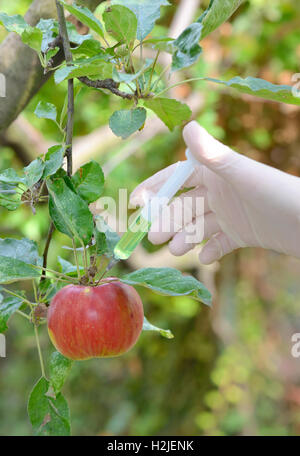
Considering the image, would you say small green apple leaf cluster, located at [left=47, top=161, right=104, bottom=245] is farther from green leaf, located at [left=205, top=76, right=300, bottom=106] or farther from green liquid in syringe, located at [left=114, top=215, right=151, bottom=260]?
green leaf, located at [left=205, top=76, right=300, bottom=106]

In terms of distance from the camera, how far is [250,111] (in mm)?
2221

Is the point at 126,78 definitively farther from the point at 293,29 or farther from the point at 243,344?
the point at 243,344

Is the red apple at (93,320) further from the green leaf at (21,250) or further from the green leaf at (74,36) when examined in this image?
the green leaf at (74,36)

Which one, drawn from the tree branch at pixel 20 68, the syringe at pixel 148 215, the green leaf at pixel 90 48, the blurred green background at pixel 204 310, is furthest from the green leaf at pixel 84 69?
the blurred green background at pixel 204 310

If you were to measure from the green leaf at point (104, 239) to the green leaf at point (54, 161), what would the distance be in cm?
8

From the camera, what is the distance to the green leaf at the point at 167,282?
483mm

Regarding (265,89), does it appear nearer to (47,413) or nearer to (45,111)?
(45,111)

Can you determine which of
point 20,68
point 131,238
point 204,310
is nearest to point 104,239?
point 131,238

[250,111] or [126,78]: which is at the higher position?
[126,78]

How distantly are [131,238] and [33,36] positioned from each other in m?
0.21

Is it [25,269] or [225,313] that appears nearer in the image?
[25,269]
